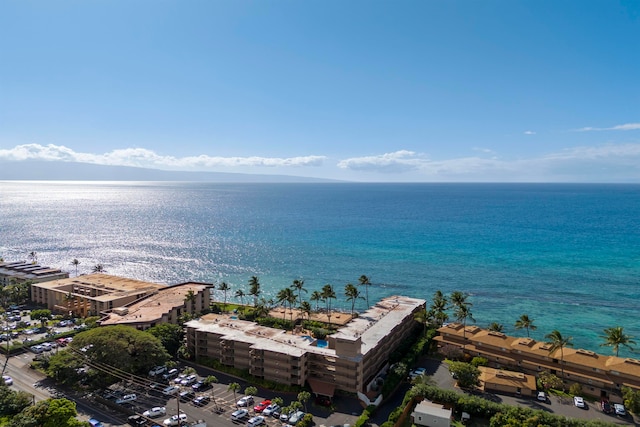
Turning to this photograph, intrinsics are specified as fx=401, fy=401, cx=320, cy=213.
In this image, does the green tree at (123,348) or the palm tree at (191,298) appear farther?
the palm tree at (191,298)

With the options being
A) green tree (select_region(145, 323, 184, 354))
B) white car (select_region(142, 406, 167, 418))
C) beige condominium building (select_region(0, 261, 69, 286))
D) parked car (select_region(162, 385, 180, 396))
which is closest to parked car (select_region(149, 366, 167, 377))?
green tree (select_region(145, 323, 184, 354))

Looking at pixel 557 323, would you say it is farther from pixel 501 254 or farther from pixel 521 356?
pixel 501 254

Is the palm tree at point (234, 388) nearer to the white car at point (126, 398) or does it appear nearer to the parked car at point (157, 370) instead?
the parked car at point (157, 370)

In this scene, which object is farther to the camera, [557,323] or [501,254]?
[501,254]

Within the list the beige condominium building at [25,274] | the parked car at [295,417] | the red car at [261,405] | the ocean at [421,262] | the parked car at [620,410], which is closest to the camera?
the parked car at [295,417]

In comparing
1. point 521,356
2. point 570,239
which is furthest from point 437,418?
point 570,239

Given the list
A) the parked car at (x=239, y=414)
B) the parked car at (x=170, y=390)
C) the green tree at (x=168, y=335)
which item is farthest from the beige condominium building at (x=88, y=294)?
the parked car at (x=239, y=414)
